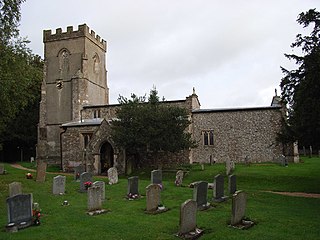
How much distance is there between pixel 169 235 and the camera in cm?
857

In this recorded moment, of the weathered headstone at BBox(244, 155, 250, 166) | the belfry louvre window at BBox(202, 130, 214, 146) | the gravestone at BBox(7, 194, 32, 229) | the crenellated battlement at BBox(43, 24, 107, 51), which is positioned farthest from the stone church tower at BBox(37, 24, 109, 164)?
the gravestone at BBox(7, 194, 32, 229)

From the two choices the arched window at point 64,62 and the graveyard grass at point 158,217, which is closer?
the graveyard grass at point 158,217

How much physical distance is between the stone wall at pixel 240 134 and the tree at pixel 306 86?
40.7ft

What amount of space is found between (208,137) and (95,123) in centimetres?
1121

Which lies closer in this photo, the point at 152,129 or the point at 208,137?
the point at 152,129

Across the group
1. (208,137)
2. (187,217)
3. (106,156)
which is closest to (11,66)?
(106,156)

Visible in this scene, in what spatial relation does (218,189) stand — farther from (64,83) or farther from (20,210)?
(64,83)

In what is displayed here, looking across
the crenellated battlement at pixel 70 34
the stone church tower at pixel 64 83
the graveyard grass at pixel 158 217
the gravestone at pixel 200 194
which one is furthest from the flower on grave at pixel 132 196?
the crenellated battlement at pixel 70 34

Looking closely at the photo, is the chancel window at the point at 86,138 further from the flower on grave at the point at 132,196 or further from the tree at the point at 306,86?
the tree at the point at 306,86

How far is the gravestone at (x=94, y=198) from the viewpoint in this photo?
37.4ft

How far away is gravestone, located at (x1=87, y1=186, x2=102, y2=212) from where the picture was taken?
1141cm

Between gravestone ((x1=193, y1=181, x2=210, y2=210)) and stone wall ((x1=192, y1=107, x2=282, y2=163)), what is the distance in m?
16.6

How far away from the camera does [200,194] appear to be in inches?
474

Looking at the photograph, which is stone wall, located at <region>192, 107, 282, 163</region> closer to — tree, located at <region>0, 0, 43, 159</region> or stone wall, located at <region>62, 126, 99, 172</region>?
stone wall, located at <region>62, 126, 99, 172</region>
